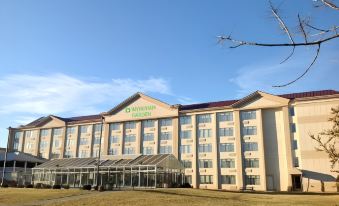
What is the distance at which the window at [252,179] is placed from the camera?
2445 inches

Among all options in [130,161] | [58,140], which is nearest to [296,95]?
[130,161]

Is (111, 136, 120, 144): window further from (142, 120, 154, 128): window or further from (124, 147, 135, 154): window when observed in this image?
(142, 120, 154, 128): window

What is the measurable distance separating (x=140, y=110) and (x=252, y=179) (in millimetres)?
27095

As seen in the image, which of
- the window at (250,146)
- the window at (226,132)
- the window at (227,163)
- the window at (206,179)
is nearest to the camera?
the window at (250,146)

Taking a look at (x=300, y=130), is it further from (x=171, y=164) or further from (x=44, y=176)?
(x=44, y=176)

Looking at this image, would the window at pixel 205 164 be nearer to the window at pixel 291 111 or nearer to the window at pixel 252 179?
the window at pixel 252 179

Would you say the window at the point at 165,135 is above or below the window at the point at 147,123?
below

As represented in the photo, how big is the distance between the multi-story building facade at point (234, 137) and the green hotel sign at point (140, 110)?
207 mm

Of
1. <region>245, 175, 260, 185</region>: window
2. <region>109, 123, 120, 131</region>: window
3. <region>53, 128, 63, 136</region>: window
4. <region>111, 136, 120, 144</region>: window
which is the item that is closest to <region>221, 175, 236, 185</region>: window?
<region>245, 175, 260, 185</region>: window

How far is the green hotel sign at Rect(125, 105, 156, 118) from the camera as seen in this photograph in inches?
2933

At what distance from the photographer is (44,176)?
2511 inches

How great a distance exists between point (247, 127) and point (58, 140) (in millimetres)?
45854

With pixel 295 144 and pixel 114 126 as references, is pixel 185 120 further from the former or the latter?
pixel 295 144

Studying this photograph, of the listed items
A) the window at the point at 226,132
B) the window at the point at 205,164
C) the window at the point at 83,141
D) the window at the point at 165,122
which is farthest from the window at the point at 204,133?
the window at the point at 83,141
